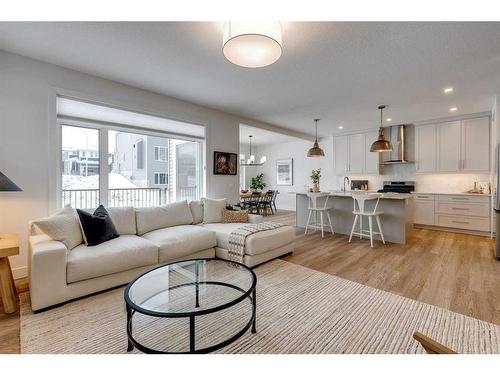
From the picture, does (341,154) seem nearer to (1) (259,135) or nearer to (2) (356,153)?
(2) (356,153)

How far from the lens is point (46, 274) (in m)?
2.01

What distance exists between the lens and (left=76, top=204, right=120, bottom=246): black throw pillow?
8.26ft

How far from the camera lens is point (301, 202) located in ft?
18.5

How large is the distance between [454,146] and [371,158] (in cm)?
172

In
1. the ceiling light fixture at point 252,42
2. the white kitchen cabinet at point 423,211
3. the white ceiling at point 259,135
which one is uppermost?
the white ceiling at point 259,135

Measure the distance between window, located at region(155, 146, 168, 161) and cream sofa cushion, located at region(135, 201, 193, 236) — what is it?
1.82 metres

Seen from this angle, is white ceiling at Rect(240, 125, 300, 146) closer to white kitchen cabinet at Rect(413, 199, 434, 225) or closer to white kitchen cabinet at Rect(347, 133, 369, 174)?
white kitchen cabinet at Rect(347, 133, 369, 174)

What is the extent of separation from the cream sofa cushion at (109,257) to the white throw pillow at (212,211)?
1258mm

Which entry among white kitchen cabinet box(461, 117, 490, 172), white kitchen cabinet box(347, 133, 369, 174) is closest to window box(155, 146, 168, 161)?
white kitchen cabinet box(347, 133, 369, 174)

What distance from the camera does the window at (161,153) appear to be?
5.00 metres

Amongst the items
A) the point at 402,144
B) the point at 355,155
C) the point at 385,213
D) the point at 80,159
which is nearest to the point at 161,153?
the point at 80,159

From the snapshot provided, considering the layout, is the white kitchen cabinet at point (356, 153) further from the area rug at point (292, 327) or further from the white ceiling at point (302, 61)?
the area rug at point (292, 327)

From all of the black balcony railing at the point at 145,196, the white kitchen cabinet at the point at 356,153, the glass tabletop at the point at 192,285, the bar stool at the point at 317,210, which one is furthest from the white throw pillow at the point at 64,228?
the white kitchen cabinet at the point at 356,153

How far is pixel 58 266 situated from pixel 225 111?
384 cm
